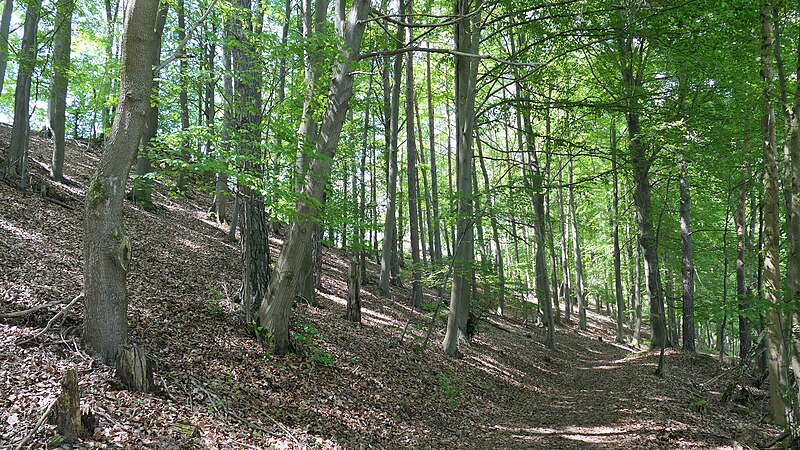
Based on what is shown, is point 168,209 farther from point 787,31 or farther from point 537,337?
point 787,31

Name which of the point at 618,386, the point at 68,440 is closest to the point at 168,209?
the point at 68,440

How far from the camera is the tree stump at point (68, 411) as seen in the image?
369cm

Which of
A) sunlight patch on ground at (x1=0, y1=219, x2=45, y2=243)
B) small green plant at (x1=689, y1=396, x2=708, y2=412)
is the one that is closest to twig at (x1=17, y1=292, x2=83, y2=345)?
sunlight patch on ground at (x1=0, y1=219, x2=45, y2=243)

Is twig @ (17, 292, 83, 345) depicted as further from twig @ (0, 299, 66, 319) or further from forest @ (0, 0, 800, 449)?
twig @ (0, 299, 66, 319)

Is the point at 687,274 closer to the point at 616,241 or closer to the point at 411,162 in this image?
the point at 616,241

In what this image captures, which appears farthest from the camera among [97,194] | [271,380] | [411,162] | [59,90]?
[411,162]

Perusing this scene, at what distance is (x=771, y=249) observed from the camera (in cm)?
748

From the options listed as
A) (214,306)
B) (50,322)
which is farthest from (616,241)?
(50,322)

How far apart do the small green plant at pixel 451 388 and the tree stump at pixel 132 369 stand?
209 inches

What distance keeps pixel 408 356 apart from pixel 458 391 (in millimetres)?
1295

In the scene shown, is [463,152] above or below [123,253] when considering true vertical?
above

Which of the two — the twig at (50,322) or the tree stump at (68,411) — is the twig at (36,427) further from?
the twig at (50,322)

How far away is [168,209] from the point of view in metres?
14.0

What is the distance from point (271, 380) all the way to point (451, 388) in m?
3.88
